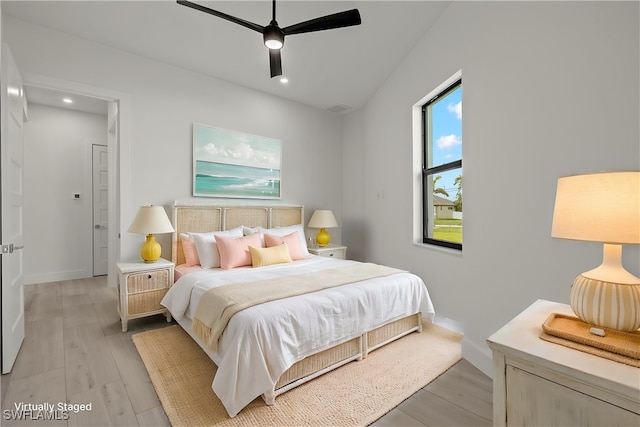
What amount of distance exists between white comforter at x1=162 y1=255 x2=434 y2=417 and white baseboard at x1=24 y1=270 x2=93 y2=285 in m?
3.06

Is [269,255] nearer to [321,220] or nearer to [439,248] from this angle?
[321,220]

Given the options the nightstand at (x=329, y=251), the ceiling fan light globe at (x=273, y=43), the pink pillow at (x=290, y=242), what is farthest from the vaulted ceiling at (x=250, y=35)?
the nightstand at (x=329, y=251)

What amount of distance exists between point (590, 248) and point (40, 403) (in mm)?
3301

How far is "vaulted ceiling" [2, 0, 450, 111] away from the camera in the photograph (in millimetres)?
2662

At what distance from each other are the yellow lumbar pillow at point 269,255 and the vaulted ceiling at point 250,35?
221 centimetres

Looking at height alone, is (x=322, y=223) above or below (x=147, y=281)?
above

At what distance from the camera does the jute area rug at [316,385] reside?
1706 mm

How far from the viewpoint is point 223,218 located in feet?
12.2

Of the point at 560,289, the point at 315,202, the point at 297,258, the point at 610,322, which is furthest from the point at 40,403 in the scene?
the point at 315,202

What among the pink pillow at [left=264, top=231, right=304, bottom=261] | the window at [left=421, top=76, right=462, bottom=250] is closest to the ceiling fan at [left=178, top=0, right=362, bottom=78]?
the window at [left=421, top=76, right=462, bottom=250]

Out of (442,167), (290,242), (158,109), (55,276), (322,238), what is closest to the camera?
(442,167)

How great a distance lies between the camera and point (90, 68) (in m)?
3.04

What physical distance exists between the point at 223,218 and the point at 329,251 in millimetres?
1603

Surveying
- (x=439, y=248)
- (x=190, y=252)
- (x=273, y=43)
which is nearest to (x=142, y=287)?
(x=190, y=252)
